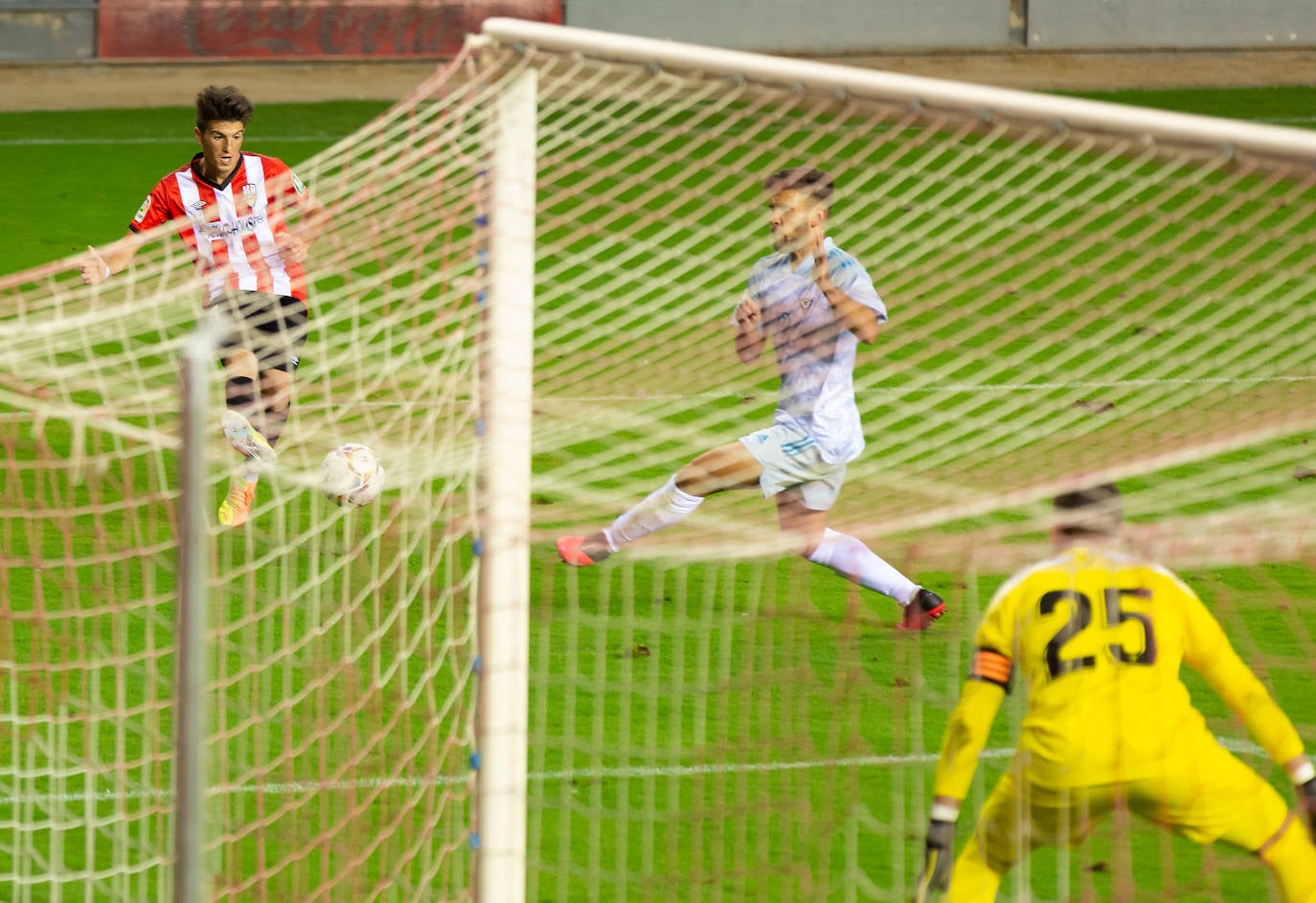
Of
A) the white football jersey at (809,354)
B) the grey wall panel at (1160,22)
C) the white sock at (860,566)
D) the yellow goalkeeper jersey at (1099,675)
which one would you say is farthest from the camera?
the grey wall panel at (1160,22)

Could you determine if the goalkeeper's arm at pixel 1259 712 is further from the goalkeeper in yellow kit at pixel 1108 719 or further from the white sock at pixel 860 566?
the white sock at pixel 860 566

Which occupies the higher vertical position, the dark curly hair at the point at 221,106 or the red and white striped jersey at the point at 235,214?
the dark curly hair at the point at 221,106

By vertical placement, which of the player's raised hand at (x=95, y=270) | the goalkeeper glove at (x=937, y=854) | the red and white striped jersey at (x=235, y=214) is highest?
the red and white striped jersey at (x=235, y=214)

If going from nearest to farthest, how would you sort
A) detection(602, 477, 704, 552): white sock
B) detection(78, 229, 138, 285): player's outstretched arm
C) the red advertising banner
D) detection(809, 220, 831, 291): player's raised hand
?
detection(78, 229, 138, 285): player's outstretched arm → detection(809, 220, 831, 291): player's raised hand → detection(602, 477, 704, 552): white sock → the red advertising banner

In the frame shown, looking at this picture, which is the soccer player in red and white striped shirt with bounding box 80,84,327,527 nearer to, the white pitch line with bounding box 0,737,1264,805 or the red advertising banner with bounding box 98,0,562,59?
the white pitch line with bounding box 0,737,1264,805

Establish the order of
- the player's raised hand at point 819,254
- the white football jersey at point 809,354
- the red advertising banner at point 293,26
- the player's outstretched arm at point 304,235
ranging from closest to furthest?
the player's outstretched arm at point 304,235
the player's raised hand at point 819,254
the white football jersey at point 809,354
the red advertising banner at point 293,26

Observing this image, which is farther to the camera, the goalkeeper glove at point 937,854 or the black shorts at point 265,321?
the black shorts at point 265,321

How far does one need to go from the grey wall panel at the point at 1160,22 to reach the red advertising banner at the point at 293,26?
14.8ft

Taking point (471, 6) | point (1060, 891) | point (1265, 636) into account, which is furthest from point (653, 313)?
point (471, 6)

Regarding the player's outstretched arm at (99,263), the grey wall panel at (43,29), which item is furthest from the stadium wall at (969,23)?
the player's outstretched arm at (99,263)

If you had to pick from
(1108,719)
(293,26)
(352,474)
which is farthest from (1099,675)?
(293,26)

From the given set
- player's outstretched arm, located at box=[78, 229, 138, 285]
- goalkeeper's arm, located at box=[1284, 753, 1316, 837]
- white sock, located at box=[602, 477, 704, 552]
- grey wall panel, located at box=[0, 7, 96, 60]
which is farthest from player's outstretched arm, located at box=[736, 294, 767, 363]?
grey wall panel, located at box=[0, 7, 96, 60]

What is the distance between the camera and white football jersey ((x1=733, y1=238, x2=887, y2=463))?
21.3ft

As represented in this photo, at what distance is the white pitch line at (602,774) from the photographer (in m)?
5.43
